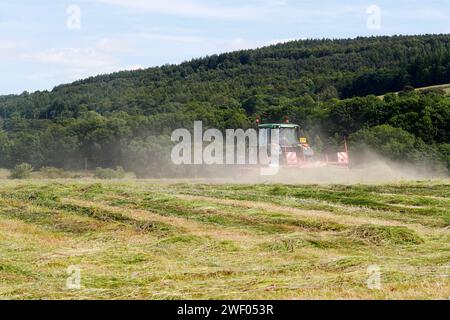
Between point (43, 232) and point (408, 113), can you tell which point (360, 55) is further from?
point (43, 232)

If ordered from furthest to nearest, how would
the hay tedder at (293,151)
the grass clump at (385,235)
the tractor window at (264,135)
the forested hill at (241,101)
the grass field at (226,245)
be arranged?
the forested hill at (241,101), the tractor window at (264,135), the hay tedder at (293,151), the grass clump at (385,235), the grass field at (226,245)

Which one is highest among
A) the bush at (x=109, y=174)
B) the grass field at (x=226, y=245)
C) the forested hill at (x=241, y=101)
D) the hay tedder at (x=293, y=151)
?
the forested hill at (x=241, y=101)

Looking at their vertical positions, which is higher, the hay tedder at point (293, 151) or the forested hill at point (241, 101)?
the forested hill at point (241, 101)

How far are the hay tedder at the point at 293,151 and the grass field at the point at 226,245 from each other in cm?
684

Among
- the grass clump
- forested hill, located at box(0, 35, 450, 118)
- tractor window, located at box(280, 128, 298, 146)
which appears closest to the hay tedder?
tractor window, located at box(280, 128, 298, 146)

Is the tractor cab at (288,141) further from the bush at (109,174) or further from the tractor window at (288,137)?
the bush at (109,174)

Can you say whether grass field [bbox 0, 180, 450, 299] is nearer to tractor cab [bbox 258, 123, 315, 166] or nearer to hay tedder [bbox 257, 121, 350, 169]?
hay tedder [bbox 257, 121, 350, 169]

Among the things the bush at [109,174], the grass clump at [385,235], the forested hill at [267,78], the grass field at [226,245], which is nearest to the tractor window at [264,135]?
the grass field at [226,245]

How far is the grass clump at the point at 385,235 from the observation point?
35.6ft

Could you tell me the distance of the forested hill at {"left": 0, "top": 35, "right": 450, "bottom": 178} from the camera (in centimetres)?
5384

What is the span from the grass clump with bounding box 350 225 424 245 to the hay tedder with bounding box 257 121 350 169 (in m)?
13.8

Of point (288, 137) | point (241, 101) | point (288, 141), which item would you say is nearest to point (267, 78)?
point (241, 101)

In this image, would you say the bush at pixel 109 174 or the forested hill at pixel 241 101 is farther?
the forested hill at pixel 241 101
